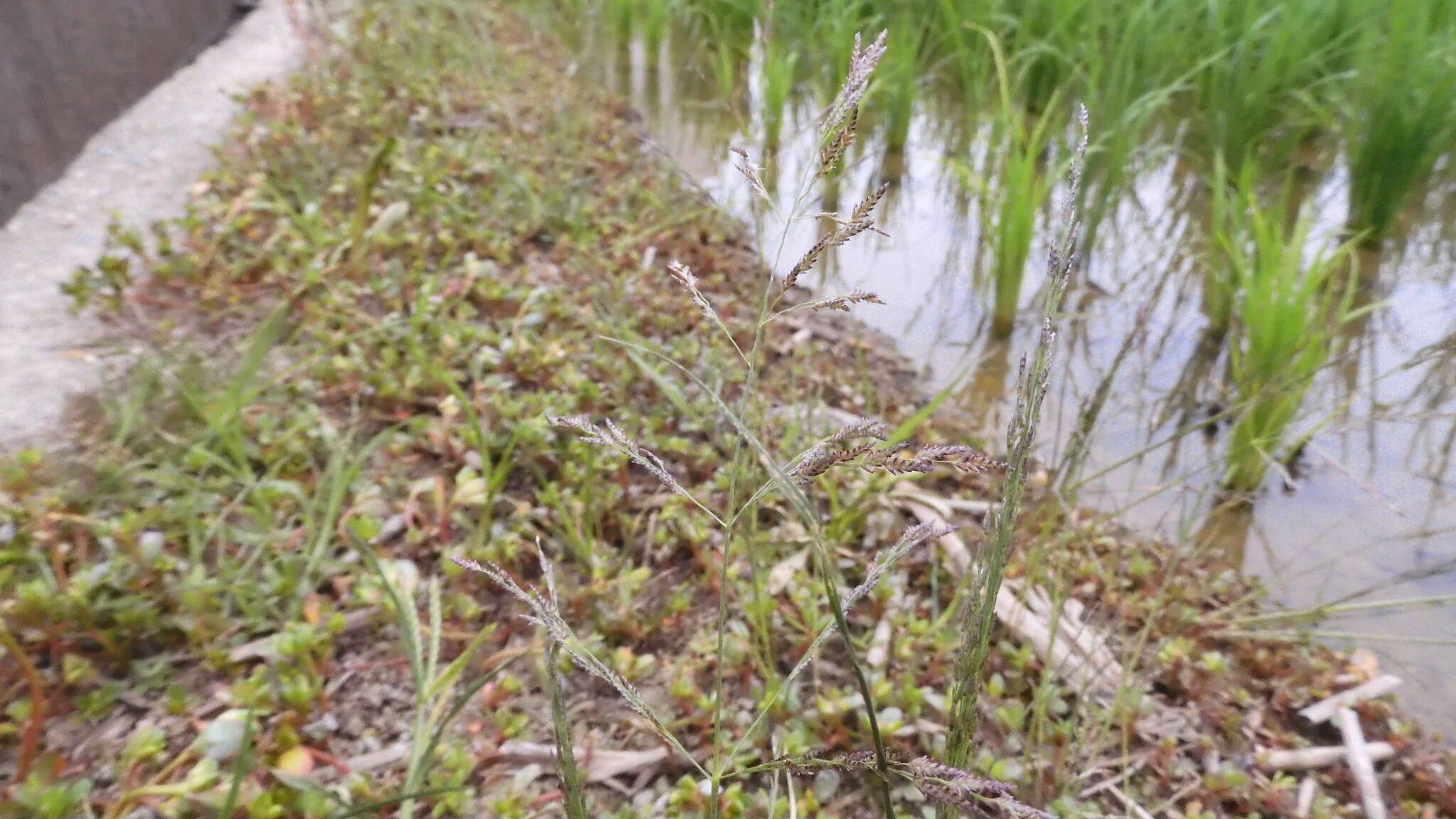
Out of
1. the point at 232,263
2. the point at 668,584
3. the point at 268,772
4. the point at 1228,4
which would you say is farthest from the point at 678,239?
the point at 1228,4

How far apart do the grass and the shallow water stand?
9.4 inches

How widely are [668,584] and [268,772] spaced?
0.73m

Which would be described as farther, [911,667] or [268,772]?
[911,667]

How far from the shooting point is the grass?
45.8 inches

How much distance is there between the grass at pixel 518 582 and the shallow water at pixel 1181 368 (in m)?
0.24

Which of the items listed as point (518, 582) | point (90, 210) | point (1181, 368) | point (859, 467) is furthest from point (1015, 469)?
point (90, 210)

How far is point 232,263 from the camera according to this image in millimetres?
2326

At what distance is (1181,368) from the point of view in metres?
2.56

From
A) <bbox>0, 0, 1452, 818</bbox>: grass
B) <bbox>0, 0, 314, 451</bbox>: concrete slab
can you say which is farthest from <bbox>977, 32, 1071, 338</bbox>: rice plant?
<bbox>0, 0, 314, 451</bbox>: concrete slab

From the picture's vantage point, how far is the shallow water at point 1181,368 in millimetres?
1798

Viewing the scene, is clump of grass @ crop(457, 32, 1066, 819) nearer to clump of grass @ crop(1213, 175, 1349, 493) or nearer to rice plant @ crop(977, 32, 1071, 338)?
clump of grass @ crop(1213, 175, 1349, 493)

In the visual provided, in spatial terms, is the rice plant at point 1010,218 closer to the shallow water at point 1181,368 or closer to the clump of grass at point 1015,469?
the shallow water at point 1181,368

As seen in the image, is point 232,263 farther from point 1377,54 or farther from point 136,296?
point 1377,54

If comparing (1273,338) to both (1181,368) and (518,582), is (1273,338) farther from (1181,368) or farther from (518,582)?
(518,582)
